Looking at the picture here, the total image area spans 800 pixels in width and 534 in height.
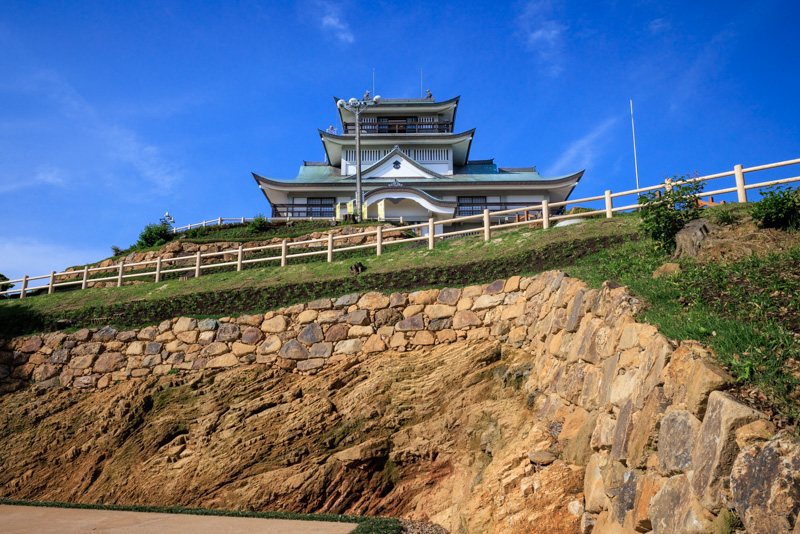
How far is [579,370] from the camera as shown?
23.9 ft

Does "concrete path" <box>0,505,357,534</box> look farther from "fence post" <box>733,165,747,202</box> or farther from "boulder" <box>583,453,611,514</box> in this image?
"fence post" <box>733,165,747,202</box>

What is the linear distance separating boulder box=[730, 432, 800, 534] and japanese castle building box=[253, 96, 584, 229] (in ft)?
89.2

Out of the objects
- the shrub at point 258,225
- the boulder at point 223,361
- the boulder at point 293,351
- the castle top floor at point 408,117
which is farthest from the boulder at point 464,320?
the castle top floor at point 408,117

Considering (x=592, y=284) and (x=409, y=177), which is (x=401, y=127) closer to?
(x=409, y=177)

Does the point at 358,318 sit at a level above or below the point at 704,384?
above

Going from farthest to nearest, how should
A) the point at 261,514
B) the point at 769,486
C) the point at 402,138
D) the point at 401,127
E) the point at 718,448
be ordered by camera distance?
the point at 401,127, the point at 402,138, the point at 261,514, the point at 718,448, the point at 769,486

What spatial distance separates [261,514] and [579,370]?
18.0ft

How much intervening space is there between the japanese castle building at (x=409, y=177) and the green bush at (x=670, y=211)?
71.1 ft

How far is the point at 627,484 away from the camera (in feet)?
16.7

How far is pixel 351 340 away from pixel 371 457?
11.0ft

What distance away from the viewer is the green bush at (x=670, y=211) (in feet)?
29.6

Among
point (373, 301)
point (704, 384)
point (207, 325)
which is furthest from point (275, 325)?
point (704, 384)

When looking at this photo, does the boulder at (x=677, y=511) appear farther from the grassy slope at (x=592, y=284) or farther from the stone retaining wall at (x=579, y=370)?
the grassy slope at (x=592, y=284)

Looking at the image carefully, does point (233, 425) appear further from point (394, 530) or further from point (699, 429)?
point (699, 429)
